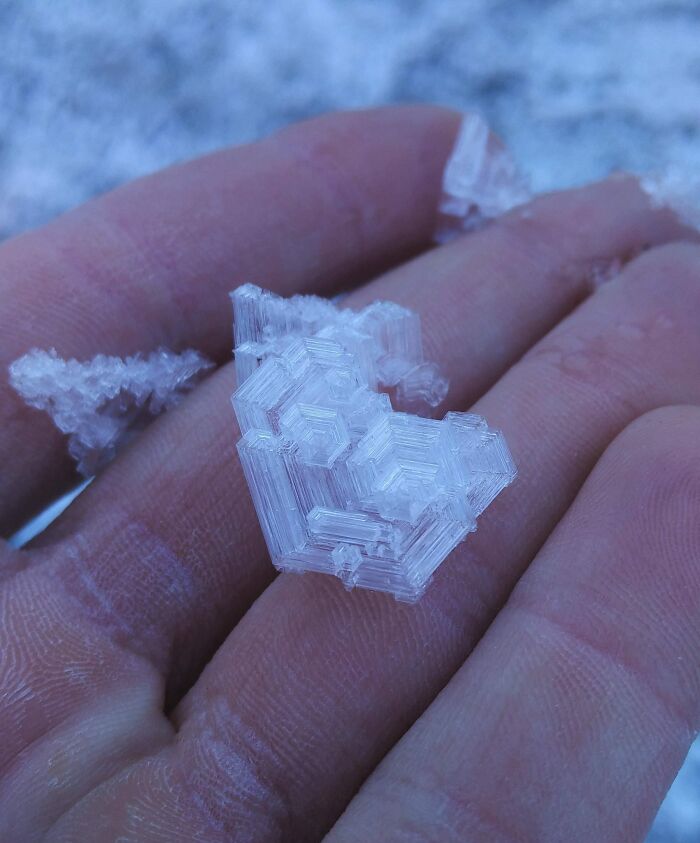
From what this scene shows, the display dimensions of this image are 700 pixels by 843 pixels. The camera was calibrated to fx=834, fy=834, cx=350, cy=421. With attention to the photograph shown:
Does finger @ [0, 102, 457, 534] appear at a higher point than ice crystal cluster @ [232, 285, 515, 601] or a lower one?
higher

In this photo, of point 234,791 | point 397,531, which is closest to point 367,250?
point 397,531

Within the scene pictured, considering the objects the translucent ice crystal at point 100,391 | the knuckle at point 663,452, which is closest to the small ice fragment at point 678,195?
the knuckle at point 663,452

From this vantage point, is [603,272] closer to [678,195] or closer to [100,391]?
[678,195]

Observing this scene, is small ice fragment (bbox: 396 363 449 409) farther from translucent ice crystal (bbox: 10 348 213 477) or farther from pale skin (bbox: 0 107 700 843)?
translucent ice crystal (bbox: 10 348 213 477)

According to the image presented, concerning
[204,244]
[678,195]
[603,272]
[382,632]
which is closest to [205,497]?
[382,632]

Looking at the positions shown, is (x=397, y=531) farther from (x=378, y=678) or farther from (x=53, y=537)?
(x=53, y=537)

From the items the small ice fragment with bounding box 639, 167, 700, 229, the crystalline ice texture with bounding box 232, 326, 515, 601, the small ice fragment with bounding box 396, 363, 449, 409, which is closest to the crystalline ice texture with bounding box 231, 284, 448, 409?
the small ice fragment with bounding box 396, 363, 449, 409
